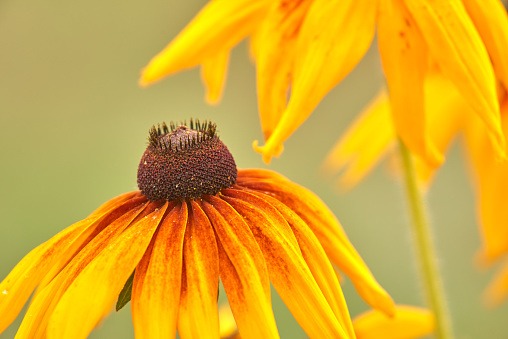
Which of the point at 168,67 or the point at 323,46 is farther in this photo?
the point at 168,67

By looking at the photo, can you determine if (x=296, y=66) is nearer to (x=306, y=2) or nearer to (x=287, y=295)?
(x=306, y=2)

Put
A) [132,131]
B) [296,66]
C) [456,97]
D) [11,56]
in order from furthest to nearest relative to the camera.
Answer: [11,56] → [132,131] → [456,97] → [296,66]

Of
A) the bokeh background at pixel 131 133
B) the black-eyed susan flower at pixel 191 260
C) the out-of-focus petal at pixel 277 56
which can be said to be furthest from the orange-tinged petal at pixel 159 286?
the bokeh background at pixel 131 133

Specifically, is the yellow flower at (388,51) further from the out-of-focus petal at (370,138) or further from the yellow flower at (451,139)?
the out-of-focus petal at (370,138)

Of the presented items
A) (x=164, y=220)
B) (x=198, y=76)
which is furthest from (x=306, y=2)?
(x=198, y=76)

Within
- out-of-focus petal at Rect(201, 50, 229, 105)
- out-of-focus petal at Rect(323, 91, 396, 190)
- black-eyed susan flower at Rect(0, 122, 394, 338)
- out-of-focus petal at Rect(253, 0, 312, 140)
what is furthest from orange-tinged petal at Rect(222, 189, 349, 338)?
out-of-focus petal at Rect(323, 91, 396, 190)

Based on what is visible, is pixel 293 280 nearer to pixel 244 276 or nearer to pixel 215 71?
pixel 244 276
